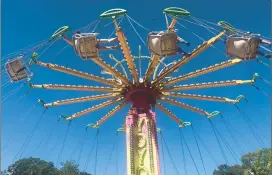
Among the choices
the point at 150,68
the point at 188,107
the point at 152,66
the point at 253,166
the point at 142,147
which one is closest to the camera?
the point at 142,147

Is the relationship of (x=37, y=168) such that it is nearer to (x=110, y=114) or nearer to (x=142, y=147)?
(x=110, y=114)

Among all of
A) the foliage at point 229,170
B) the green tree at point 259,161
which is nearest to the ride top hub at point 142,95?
the green tree at point 259,161

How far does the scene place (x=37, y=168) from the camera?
60000 millimetres

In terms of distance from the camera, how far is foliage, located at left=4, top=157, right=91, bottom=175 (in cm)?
5781

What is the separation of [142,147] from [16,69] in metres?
6.99

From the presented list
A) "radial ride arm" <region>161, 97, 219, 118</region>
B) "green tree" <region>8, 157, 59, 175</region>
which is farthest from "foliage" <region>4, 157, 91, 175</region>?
"radial ride arm" <region>161, 97, 219, 118</region>

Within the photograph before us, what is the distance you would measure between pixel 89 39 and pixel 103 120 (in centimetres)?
719

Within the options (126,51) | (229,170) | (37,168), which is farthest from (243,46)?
(229,170)

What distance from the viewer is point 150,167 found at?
1316cm

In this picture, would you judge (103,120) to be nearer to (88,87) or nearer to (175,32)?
(88,87)

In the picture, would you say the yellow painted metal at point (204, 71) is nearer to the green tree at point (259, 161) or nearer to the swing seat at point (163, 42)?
the swing seat at point (163, 42)

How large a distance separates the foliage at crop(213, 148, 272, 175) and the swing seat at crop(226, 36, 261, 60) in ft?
84.1

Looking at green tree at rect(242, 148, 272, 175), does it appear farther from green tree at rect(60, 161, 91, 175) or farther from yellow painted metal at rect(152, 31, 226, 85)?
green tree at rect(60, 161, 91, 175)

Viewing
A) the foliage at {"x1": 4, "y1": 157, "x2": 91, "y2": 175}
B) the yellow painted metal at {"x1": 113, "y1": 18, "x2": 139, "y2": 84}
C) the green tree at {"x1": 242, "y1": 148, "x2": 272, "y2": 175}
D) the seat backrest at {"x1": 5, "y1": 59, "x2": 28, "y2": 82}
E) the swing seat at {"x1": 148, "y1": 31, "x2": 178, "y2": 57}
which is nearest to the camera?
the swing seat at {"x1": 148, "y1": 31, "x2": 178, "y2": 57}
